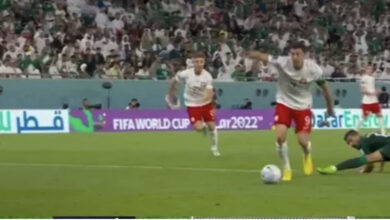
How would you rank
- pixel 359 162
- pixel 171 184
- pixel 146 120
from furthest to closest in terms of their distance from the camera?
1. pixel 146 120
2. pixel 359 162
3. pixel 171 184

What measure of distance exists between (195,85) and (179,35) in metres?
17.8

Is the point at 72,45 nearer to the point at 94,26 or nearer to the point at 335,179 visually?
the point at 94,26

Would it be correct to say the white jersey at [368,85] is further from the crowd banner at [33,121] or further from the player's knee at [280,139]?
the player's knee at [280,139]

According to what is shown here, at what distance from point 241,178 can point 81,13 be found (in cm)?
2470

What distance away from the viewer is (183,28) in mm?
43062

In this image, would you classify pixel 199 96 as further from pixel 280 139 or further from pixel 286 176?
pixel 286 176

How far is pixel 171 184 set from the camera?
1619 cm

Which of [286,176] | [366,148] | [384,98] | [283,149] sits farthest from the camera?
[384,98]

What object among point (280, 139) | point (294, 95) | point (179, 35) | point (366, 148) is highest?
point (294, 95)

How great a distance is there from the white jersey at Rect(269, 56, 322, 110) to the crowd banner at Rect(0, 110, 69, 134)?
1978cm

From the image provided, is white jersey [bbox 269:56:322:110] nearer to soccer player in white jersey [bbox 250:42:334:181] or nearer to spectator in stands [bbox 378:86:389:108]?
soccer player in white jersey [bbox 250:42:334:181]

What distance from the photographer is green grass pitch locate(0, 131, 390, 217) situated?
491 inches

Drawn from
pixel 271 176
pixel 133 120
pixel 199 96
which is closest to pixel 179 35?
pixel 133 120

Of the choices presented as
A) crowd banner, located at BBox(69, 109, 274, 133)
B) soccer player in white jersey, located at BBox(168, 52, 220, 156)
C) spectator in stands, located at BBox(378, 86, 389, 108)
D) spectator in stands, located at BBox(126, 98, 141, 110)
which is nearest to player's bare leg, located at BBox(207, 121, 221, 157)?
soccer player in white jersey, located at BBox(168, 52, 220, 156)
